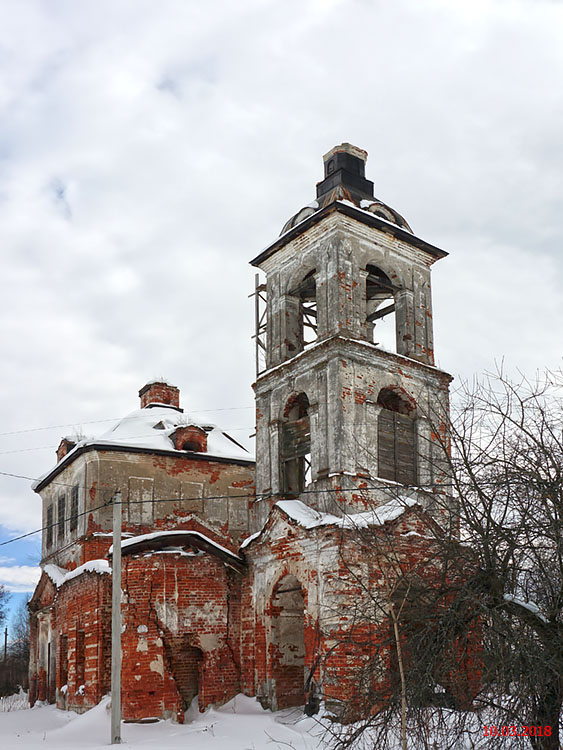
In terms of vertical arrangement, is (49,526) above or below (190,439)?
below

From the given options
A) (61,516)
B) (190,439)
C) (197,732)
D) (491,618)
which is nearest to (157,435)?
(190,439)

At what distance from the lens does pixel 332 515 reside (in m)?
18.0

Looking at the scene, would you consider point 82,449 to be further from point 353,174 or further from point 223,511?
point 353,174

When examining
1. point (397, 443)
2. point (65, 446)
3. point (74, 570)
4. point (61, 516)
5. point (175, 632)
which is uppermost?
point (65, 446)

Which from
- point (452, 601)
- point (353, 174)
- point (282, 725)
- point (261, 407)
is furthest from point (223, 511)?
point (452, 601)

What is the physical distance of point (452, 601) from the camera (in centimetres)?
927

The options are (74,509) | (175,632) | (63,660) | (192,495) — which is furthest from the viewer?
(192,495)

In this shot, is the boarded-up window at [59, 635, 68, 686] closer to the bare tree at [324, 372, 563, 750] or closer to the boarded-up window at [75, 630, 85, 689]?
the boarded-up window at [75, 630, 85, 689]

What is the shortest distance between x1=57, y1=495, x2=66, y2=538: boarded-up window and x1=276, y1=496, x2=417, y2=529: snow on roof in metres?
8.85

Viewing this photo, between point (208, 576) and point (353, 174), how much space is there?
11.3 m

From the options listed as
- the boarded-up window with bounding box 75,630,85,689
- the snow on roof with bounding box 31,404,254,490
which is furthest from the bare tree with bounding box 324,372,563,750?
the snow on roof with bounding box 31,404,254,490

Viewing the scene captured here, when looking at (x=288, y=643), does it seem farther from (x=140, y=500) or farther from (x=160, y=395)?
(x=160, y=395)

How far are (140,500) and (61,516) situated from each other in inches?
130

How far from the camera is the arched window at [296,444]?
2044cm
